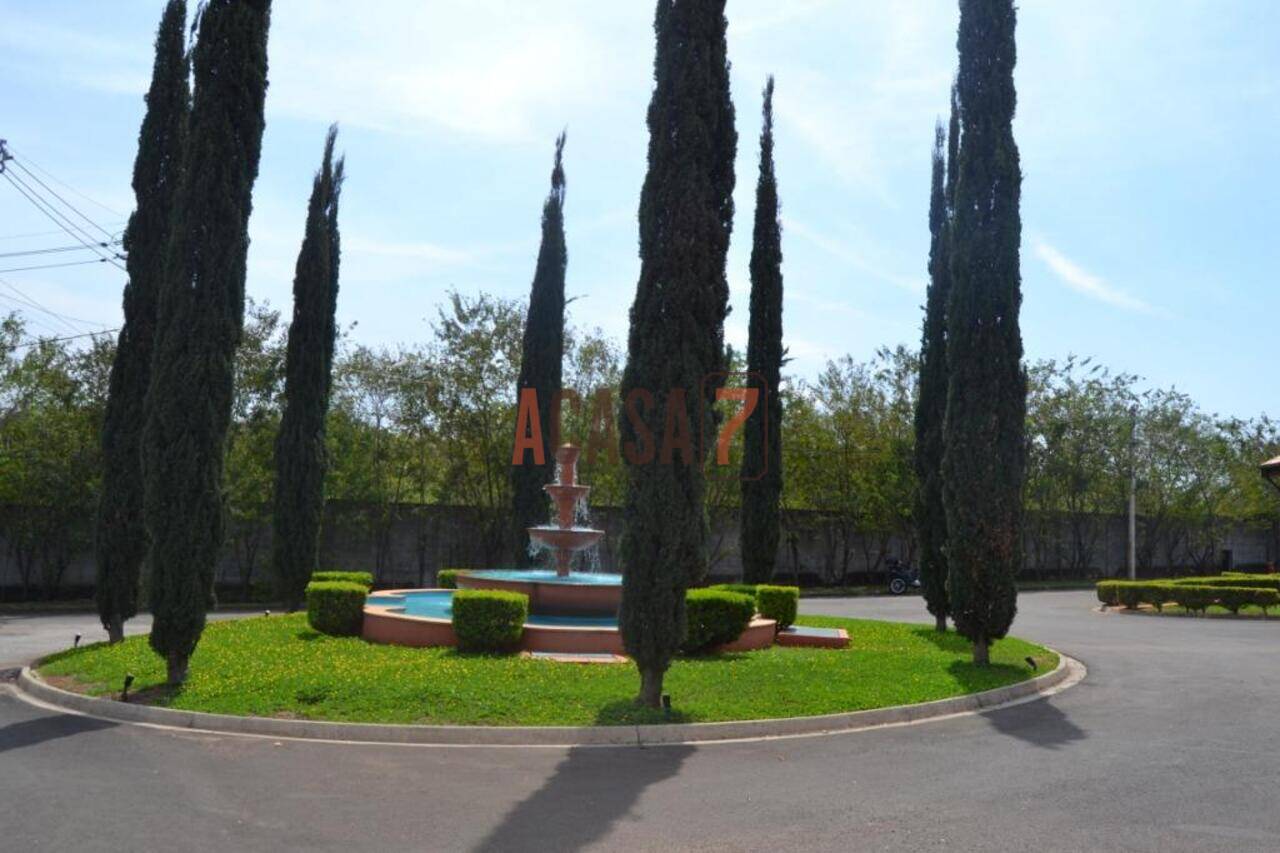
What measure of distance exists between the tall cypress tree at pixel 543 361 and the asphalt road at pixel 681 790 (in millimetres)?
16226

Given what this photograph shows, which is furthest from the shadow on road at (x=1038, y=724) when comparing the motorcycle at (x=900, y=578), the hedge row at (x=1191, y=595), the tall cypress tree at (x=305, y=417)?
the motorcycle at (x=900, y=578)

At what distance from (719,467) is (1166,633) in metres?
15.9

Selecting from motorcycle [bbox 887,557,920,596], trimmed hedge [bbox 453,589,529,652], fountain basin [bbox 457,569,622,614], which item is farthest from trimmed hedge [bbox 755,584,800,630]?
motorcycle [bbox 887,557,920,596]

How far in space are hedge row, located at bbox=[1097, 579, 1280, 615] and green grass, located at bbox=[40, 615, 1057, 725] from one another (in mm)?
13823

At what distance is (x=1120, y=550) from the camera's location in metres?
51.4

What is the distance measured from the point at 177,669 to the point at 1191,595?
25.5 m

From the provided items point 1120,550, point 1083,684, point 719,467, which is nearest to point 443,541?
point 719,467

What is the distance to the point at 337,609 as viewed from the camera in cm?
1598

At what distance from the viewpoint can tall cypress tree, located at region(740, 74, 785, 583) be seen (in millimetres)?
21734

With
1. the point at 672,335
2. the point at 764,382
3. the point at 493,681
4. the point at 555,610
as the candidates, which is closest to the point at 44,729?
the point at 493,681

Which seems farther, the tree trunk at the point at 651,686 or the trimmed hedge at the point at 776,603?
the trimmed hedge at the point at 776,603

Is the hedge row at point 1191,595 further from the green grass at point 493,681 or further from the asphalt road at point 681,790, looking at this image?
the asphalt road at point 681,790

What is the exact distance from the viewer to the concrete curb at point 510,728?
384 inches

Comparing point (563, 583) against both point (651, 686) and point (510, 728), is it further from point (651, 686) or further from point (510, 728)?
point (510, 728)
